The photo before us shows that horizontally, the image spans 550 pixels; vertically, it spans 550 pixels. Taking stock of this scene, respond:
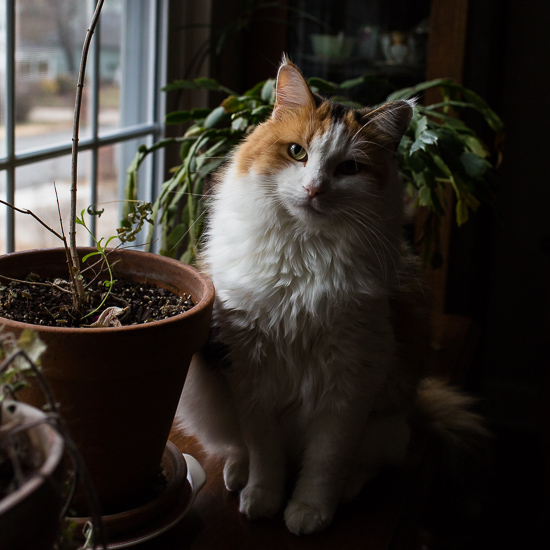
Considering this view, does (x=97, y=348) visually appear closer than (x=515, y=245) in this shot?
Yes

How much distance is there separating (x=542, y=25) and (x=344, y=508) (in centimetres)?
200

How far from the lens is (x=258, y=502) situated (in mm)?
903

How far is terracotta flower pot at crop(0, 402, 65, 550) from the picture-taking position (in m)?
0.43

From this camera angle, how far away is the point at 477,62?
1.96 m

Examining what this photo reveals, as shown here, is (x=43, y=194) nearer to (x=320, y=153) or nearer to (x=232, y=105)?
(x=232, y=105)

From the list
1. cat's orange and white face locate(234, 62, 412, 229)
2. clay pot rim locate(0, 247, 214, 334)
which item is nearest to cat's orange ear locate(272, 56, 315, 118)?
cat's orange and white face locate(234, 62, 412, 229)

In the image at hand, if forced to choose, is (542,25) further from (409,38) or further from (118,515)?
(118,515)

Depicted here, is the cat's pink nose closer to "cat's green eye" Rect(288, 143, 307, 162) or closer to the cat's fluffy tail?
"cat's green eye" Rect(288, 143, 307, 162)

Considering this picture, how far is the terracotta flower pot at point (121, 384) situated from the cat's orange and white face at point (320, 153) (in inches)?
6.9

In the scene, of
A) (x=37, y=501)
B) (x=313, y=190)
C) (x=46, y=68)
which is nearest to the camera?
(x=37, y=501)

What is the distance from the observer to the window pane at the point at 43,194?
1.23m

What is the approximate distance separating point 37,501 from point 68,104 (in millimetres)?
1098

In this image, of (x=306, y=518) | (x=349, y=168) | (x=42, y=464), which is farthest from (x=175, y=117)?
(x=42, y=464)

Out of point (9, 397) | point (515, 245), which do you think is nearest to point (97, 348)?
point (9, 397)
